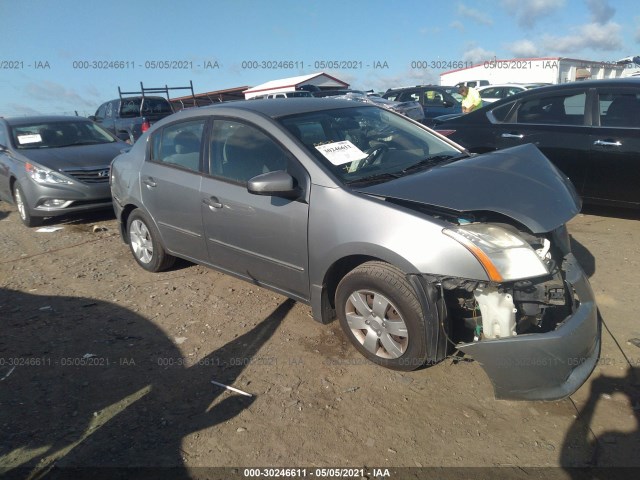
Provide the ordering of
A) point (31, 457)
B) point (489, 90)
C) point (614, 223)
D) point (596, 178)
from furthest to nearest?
point (489, 90)
point (614, 223)
point (596, 178)
point (31, 457)

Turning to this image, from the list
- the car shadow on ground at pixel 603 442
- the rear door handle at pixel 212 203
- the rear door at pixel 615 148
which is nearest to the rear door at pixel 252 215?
the rear door handle at pixel 212 203

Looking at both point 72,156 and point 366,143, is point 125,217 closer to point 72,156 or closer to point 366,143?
point 72,156

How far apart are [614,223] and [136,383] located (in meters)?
5.22

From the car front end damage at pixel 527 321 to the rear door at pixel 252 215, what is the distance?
1032mm

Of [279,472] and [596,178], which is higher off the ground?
[596,178]

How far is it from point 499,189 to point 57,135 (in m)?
7.11

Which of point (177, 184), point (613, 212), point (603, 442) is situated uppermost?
point (177, 184)

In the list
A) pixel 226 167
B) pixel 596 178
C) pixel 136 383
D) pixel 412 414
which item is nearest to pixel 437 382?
pixel 412 414

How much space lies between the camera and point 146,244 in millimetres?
4875

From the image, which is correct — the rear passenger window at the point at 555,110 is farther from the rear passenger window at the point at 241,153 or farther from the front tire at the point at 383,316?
the front tire at the point at 383,316

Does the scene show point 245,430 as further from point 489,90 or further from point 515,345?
point 489,90

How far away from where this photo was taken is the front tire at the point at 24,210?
691cm

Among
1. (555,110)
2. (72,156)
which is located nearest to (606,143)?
(555,110)

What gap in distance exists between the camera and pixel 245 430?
2619 millimetres
